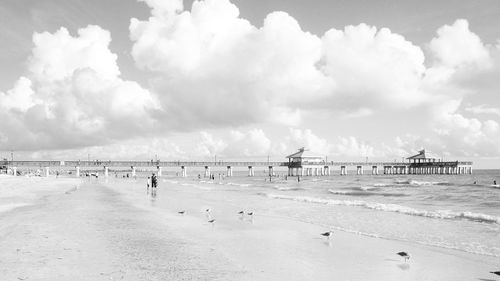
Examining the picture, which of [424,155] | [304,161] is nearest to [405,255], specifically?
[304,161]

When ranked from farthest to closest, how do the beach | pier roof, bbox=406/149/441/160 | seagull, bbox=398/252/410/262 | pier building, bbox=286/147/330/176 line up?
pier roof, bbox=406/149/441/160, pier building, bbox=286/147/330/176, seagull, bbox=398/252/410/262, the beach

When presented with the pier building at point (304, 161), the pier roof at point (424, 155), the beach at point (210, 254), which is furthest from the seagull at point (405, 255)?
the pier roof at point (424, 155)

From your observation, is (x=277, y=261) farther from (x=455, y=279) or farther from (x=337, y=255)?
(x=455, y=279)

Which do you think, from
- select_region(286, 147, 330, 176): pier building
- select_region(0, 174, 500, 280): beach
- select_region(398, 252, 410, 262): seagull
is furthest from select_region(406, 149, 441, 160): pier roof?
select_region(398, 252, 410, 262): seagull

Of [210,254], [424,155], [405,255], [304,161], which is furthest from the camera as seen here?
[424,155]

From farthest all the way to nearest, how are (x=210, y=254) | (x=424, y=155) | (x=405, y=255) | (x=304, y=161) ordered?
(x=424, y=155) < (x=304, y=161) < (x=210, y=254) < (x=405, y=255)

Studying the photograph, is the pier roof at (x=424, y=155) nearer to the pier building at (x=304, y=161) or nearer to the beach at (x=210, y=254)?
the pier building at (x=304, y=161)

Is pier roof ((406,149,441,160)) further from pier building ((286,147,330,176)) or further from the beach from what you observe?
the beach

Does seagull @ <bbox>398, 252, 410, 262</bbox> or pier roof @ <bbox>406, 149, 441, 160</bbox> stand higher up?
pier roof @ <bbox>406, 149, 441, 160</bbox>

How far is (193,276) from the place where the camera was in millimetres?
8453

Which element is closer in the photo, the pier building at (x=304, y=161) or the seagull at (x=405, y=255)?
the seagull at (x=405, y=255)

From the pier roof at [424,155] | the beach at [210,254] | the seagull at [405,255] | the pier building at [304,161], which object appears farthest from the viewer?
the pier roof at [424,155]

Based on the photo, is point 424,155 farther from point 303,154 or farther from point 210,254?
point 210,254

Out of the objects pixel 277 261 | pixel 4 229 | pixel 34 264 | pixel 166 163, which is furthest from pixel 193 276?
pixel 166 163
